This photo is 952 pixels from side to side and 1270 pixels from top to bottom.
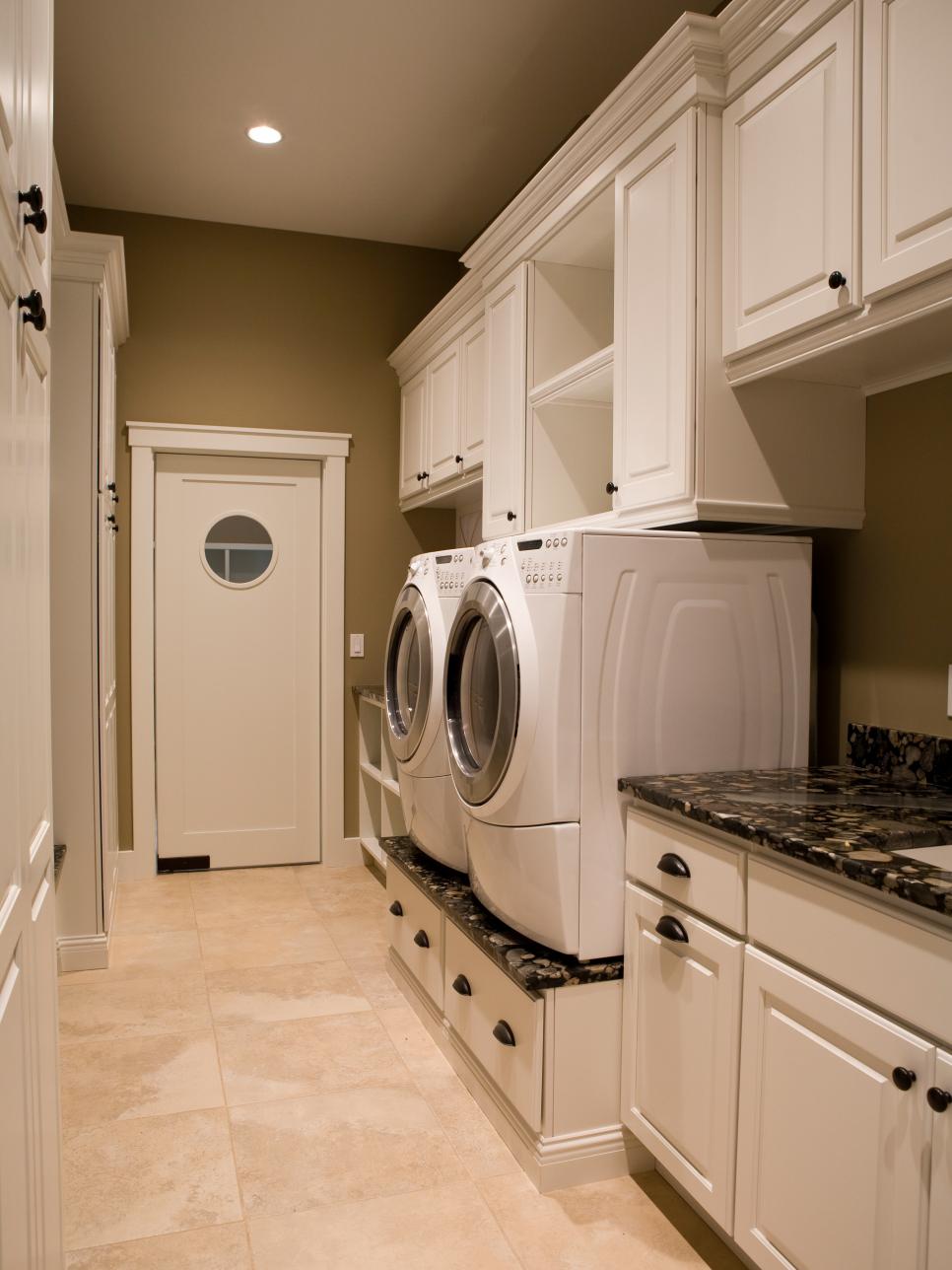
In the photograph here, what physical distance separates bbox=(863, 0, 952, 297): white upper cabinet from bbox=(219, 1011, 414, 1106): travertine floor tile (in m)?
2.25

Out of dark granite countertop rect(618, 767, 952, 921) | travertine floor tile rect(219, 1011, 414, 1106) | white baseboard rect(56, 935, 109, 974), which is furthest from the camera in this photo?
white baseboard rect(56, 935, 109, 974)

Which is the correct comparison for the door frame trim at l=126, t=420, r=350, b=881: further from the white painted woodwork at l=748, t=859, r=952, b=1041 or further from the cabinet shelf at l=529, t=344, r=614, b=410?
the white painted woodwork at l=748, t=859, r=952, b=1041

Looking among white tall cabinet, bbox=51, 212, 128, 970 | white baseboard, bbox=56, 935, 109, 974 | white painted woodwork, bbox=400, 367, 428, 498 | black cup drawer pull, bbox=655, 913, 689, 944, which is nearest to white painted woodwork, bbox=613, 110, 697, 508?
black cup drawer pull, bbox=655, 913, 689, 944

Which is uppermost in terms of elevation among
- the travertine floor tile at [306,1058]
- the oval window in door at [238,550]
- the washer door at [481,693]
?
the oval window in door at [238,550]

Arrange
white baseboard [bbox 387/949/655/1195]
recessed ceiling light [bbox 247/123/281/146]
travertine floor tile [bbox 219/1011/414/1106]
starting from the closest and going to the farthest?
white baseboard [bbox 387/949/655/1195]
travertine floor tile [bbox 219/1011/414/1106]
recessed ceiling light [bbox 247/123/281/146]

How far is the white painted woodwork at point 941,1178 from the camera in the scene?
1.25m

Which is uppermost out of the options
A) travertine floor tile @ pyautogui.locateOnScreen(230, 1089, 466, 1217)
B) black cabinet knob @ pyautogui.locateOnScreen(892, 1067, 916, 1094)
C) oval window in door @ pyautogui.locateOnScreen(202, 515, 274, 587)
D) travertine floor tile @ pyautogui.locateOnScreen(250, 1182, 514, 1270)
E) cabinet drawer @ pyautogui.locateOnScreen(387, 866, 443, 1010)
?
oval window in door @ pyautogui.locateOnScreen(202, 515, 274, 587)

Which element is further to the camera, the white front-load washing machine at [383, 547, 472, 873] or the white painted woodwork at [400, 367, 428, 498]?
the white painted woodwork at [400, 367, 428, 498]

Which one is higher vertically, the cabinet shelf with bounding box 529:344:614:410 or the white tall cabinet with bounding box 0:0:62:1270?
the cabinet shelf with bounding box 529:344:614:410

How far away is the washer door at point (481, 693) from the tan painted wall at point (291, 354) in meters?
2.19

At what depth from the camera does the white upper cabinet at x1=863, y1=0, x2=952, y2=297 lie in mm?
1570

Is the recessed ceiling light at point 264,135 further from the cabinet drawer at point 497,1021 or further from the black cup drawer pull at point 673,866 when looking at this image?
the black cup drawer pull at point 673,866

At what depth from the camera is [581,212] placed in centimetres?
272

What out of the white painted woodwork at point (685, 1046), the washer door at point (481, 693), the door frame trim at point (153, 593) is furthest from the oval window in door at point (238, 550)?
the white painted woodwork at point (685, 1046)
